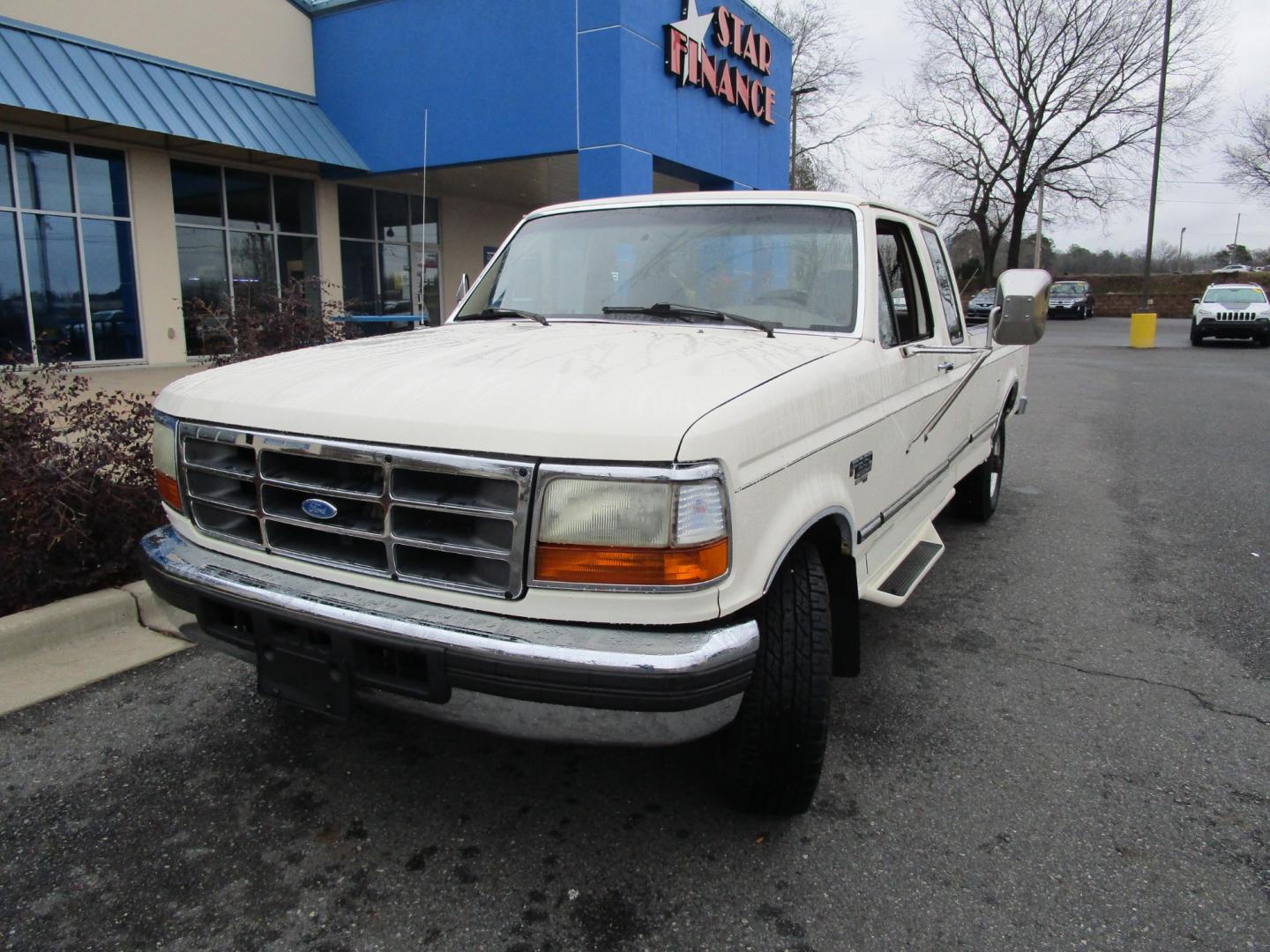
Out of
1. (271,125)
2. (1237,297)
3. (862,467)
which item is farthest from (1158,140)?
(862,467)

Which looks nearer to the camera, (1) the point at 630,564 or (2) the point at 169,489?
(1) the point at 630,564

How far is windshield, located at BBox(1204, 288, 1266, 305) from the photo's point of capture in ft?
71.8

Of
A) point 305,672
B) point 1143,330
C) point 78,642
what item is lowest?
point 78,642

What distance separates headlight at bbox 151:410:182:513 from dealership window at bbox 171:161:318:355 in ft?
32.9

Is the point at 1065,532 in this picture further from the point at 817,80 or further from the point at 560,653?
the point at 817,80

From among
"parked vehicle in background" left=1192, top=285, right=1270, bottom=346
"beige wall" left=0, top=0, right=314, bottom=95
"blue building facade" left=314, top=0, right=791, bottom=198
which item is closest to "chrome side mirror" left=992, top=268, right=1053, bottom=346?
"blue building facade" left=314, top=0, right=791, bottom=198

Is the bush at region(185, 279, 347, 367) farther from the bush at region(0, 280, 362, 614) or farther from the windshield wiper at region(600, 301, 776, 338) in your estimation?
the windshield wiper at region(600, 301, 776, 338)

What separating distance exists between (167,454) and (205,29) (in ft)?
40.7

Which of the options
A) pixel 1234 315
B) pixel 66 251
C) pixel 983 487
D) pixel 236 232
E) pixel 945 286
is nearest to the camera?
pixel 945 286

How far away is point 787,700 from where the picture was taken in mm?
2277

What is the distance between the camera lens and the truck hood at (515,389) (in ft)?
6.54

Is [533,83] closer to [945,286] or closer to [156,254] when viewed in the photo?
[156,254]

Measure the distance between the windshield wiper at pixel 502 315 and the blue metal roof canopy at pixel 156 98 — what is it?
9.02m

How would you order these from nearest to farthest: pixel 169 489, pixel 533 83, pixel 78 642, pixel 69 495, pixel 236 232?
pixel 169 489 → pixel 78 642 → pixel 69 495 → pixel 533 83 → pixel 236 232
